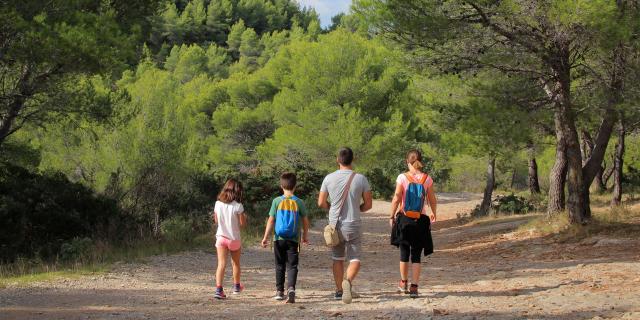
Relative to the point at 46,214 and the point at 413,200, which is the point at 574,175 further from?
the point at 46,214

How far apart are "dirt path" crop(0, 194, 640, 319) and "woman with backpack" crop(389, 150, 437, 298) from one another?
50 centimetres

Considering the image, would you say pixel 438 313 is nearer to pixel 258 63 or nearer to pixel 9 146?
pixel 9 146

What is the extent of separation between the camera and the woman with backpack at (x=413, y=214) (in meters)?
6.87

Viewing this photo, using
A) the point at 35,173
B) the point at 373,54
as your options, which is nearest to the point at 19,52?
the point at 35,173

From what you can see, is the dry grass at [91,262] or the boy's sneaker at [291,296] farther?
the dry grass at [91,262]

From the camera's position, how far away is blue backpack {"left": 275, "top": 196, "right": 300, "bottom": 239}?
6863 mm

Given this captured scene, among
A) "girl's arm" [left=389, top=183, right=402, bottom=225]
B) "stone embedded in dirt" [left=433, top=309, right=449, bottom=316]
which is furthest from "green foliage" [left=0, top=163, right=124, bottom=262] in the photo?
"stone embedded in dirt" [left=433, top=309, right=449, bottom=316]

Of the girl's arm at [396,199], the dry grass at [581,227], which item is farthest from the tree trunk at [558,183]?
the girl's arm at [396,199]

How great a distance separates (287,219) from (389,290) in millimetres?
1718

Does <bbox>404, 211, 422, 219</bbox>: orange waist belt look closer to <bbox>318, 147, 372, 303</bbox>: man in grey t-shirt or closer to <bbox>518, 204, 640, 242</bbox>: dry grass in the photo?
<bbox>318, 147, 372, 303</bbox>: man in grey t-shirt

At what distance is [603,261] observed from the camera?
9523mm

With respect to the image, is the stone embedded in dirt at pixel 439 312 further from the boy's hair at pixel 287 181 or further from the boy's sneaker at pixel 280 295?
the boy's hair at pixel 287 181

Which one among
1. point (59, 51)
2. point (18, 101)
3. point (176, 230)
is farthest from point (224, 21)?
point (59, 51)

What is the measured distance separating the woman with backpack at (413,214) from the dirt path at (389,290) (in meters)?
0.50
